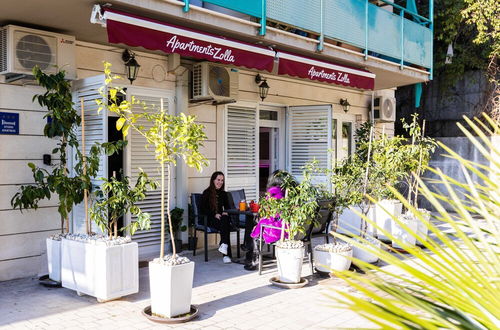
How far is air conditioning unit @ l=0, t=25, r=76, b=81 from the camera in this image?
599 cm

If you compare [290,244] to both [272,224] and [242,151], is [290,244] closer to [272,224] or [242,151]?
[272,224]

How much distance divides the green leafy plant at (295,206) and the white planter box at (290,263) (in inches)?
8.5

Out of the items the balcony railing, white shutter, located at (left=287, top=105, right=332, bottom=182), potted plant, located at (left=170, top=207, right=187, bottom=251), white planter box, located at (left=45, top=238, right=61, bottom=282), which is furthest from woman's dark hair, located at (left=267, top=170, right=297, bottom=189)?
white shutter, located at (left=287, top=105, right=332, bottom=182)

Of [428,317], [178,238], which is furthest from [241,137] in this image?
[428,317]

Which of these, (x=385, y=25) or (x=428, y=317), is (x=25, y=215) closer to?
(x=428, y=317)

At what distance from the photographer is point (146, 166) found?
26.0 ft

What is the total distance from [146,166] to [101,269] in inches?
117

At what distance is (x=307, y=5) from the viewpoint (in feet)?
26.6

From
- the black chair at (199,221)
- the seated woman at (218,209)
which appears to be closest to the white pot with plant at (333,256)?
the seated woman at (218,209)

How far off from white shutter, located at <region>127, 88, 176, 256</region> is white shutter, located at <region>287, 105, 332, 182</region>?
3100mm

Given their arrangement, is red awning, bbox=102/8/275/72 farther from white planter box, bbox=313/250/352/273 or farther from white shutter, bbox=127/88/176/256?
white planter box, bbox=313/250/352/273

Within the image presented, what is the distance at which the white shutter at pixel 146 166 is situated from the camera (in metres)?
7.71

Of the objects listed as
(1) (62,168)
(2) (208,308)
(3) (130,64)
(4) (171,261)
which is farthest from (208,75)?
(2) (208,308)

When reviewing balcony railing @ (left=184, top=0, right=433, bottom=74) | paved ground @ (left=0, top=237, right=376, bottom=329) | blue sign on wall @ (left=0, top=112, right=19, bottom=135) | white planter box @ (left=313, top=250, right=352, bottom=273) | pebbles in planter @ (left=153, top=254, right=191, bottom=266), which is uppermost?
balcony railing @ (left=184, top=0, right=433, bottom=74)
